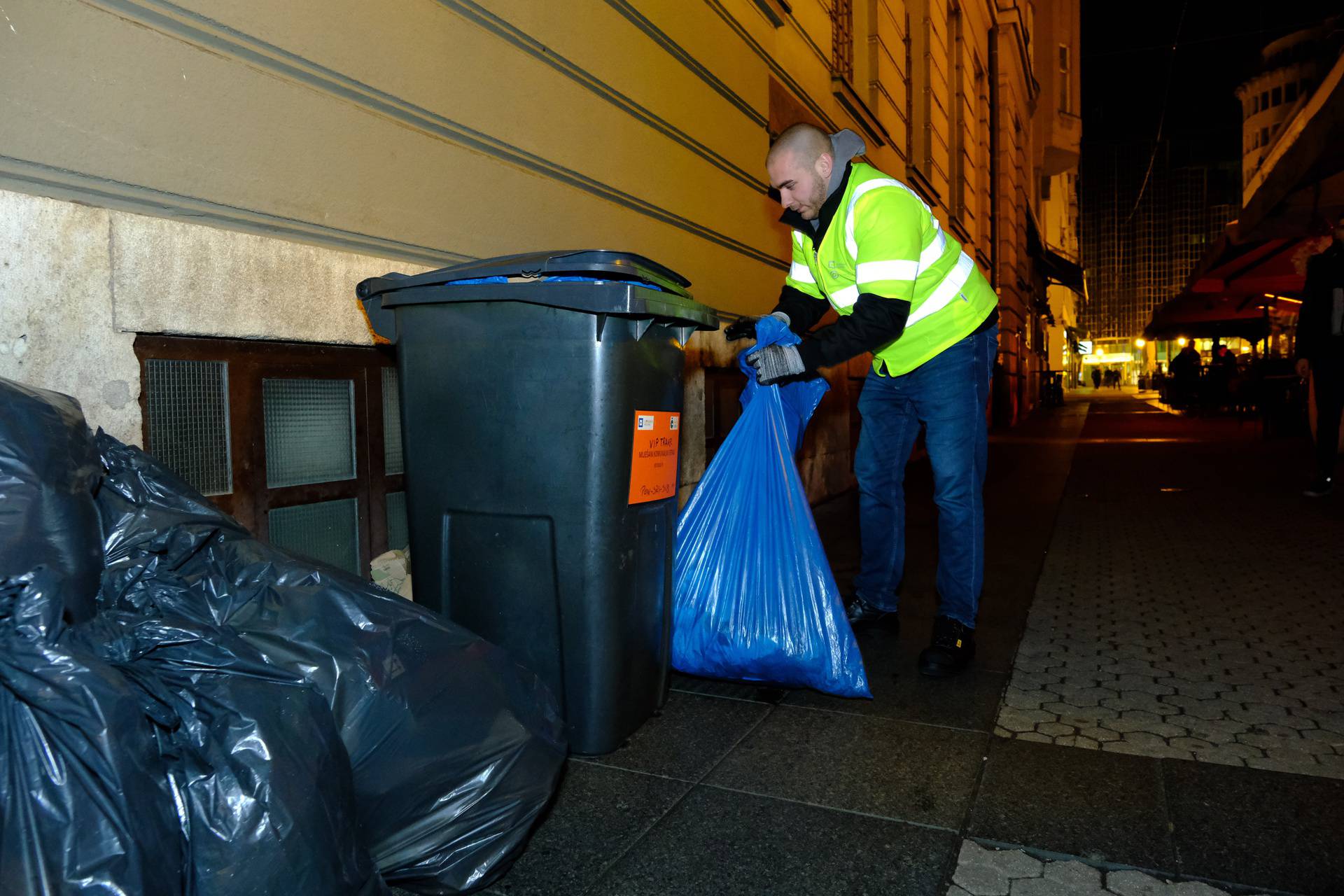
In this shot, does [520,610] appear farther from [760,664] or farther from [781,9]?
[781,9]

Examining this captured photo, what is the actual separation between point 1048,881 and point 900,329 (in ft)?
5.22

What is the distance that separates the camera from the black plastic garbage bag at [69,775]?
118 cm

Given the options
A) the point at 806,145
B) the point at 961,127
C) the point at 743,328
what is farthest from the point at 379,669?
the point at 961,127

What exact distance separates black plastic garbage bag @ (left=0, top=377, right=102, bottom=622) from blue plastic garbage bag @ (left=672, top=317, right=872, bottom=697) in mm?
1560

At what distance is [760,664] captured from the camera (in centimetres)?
266

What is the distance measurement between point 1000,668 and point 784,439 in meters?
1.06

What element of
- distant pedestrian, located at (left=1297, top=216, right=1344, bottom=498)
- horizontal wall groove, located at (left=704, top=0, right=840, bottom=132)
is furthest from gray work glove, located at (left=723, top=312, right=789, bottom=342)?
distant pedestrian, located at (left=1297, top=216, right=1344, bottom=498)

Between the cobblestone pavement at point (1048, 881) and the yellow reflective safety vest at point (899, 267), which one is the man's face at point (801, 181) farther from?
the cobblestone pavement at point (1048, 881)

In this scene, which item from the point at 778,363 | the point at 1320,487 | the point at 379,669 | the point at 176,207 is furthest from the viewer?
the point at 1320,487

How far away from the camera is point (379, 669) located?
1594 mm

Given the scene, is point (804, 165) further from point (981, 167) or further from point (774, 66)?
point (981, 167)

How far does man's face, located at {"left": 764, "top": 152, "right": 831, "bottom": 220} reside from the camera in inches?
117

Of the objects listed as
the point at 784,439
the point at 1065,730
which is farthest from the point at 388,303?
the point at 1065,730

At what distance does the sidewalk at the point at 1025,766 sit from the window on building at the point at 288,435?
1.17 metres
